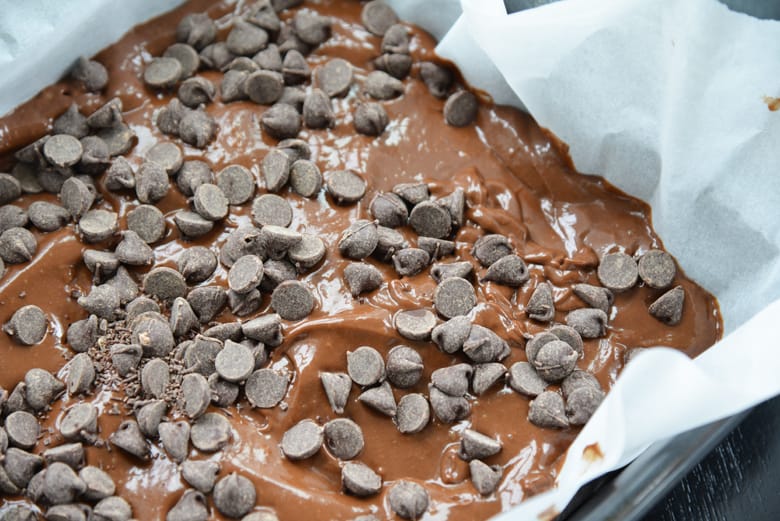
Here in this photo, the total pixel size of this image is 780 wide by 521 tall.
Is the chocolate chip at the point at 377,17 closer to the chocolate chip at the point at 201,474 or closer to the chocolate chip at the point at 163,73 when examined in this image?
the chocolate chip at the point at 163,73

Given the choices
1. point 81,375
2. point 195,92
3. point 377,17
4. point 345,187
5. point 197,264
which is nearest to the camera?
point 81,375

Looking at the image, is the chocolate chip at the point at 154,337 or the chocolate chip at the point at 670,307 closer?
the chocolate chip at the point at 154,337

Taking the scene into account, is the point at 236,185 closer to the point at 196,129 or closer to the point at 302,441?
the point at 196,129

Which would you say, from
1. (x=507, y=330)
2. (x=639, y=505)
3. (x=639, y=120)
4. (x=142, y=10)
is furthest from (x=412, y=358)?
(x=142, y=10)

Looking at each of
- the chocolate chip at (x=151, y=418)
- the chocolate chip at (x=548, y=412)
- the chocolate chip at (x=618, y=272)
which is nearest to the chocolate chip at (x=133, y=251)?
the chocolate chip at (x=151, y=418)

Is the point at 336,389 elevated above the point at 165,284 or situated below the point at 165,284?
below

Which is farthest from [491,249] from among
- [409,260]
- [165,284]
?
[165,284]
